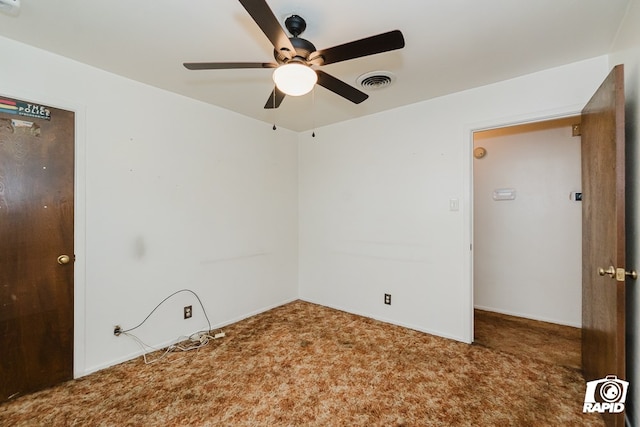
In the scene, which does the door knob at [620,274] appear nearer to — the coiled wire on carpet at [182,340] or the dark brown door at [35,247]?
the coiled wire on carpet at [182,340]

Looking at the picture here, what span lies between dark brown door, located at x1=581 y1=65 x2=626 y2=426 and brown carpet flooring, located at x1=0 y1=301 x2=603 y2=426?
0.41 meters

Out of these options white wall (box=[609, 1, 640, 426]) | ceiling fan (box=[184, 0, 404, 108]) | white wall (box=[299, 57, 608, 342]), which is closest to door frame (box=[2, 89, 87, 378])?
ceiling fan (box=[184, 0, 404, 108])

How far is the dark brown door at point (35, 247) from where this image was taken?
75.4 inches

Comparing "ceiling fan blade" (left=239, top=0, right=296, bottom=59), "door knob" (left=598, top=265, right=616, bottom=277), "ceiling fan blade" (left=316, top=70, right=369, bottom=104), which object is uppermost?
"ceiling fan blade" (left=239, top=0, right=296, bottom=59)

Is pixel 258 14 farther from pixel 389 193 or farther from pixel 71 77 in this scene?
pixel 389 193

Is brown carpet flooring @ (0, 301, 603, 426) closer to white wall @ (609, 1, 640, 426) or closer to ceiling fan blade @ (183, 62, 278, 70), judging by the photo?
white wall @ (609, 1, 640, 426)

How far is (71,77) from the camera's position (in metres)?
2.14

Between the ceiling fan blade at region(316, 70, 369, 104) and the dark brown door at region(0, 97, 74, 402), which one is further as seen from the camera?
the dark brown door at region(0, 97, 74, 402)

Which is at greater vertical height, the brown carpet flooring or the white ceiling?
the white ceiling

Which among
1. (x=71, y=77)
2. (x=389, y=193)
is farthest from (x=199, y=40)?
(x=389, y=193)

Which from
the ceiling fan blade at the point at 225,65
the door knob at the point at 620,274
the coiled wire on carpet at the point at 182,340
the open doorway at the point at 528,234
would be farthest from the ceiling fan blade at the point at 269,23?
the open doorway at the point at 528,234

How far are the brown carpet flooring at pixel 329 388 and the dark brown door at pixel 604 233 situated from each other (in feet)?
1.34

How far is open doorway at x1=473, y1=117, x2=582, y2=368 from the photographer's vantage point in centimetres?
309

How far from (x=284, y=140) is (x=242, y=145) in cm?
71
